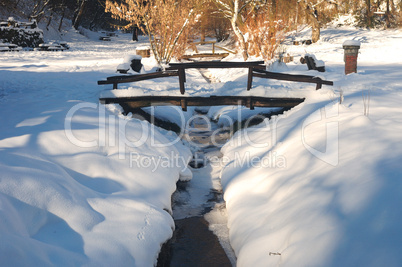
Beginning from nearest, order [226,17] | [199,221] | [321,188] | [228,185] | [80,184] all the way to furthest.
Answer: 1. [321,188]
2. [80,184]
3. [199,221]
4. [228,185]
5. [226,17]

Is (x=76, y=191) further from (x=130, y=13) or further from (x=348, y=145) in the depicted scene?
(x=130, y=13)

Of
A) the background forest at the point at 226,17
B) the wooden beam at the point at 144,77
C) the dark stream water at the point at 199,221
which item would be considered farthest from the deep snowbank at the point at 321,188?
the background forest at the point at 226,17

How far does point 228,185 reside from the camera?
20.4ft

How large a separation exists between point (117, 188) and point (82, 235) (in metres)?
1.33

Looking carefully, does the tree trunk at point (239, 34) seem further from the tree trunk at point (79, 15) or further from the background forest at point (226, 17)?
the tree trunk at point (79, 15)

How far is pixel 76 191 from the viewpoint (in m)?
4.14

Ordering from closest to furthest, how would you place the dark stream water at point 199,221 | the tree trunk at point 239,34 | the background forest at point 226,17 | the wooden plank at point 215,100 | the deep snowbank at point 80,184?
1. the deep snowbank at point 80,184
2. the dark stream water at point 199,221
3. the wooden plank at point 215,100
4. the background forest at point 226,17
5. the tree trunk at point 239,34

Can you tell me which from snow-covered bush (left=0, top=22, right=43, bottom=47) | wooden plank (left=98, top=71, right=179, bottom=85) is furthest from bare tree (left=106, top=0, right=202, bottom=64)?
snow-covered bush (left=0, top=22, right=43, bottom=47)

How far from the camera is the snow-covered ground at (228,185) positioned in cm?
318

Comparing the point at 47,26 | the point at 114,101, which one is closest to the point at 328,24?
the point at 47,26

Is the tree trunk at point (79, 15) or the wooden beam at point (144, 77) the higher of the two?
the tree trunk at point (79, 15)

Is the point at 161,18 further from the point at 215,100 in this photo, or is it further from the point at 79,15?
the point at 79,15


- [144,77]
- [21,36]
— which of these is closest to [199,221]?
[144,77]

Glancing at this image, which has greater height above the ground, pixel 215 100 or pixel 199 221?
pixel 215 100
